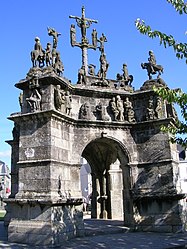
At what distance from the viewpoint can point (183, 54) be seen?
22.9 feet

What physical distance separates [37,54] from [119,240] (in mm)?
6711

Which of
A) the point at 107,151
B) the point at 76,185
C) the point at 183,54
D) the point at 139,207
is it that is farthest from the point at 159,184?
the point at 183,54

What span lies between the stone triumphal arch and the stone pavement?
0.41m

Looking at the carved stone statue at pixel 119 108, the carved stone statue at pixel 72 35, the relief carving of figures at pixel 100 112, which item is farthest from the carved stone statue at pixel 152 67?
the carved stone statue at pixel 72 35

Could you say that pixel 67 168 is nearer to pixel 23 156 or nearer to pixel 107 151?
pixel 23 156

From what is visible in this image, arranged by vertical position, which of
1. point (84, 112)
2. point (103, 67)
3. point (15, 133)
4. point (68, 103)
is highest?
point (103, 67)

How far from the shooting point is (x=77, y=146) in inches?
436

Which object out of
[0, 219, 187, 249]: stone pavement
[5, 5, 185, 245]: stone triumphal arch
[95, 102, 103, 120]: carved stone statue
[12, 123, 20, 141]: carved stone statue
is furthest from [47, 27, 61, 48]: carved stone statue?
[0, 219, 187, 249]: stone pavement

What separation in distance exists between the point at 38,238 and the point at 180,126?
5.17m

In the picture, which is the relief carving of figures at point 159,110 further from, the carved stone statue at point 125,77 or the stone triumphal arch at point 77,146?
the carved stone statue at point 125,77

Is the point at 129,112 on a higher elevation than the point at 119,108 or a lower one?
lower

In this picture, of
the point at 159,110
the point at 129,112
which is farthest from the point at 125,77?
the point at 159,110

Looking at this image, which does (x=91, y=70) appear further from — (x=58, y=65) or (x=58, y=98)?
(x=58, y=98)

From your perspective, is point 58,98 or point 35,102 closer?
point 35,102
